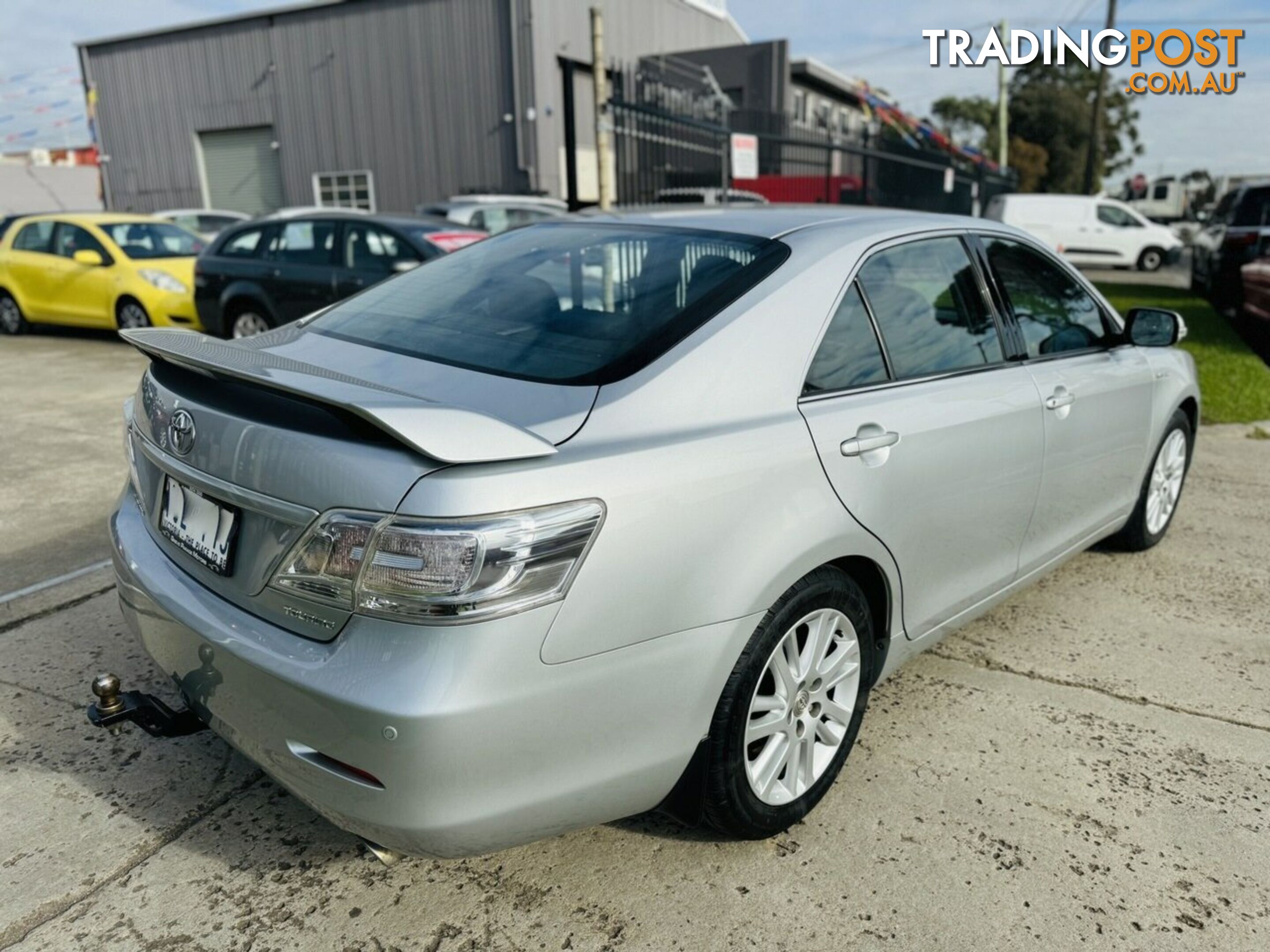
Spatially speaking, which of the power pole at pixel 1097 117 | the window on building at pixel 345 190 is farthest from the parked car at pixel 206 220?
the power pole at pixel 1097 117

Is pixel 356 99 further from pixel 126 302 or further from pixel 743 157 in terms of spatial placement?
pixel 743 157

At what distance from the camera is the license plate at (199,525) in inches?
84.0

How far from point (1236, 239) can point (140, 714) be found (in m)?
14.3

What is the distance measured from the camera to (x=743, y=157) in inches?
437

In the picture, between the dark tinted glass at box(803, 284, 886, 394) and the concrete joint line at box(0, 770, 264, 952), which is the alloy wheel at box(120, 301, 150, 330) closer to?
the concrete joint line at box(0, 770, 264, 952)

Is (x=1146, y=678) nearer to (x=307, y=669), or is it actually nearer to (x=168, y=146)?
(x=307, y=669)

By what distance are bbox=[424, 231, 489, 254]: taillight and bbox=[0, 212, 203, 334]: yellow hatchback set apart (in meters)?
2.68

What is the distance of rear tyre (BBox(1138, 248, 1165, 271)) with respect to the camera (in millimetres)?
23828

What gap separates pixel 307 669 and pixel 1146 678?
2817mm

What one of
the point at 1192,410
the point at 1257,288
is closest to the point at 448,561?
the point at 1192,410

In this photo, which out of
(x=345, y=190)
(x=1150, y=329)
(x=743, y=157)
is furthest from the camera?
(x=345, y=190)

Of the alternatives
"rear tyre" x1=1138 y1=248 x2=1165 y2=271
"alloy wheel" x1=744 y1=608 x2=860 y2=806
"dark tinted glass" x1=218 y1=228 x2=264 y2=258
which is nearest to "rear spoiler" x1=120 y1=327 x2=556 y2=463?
"alloy wheel" x1=744 y1=608 x2=860 y2=806

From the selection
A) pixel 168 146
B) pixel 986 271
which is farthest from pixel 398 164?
pixel 986 271

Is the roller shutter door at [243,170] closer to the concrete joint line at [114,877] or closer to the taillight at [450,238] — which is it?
the taillight at [450,238]
